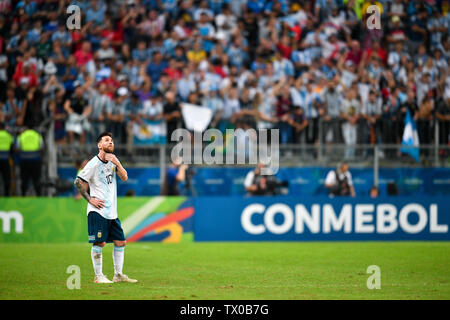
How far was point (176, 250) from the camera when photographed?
718 inches

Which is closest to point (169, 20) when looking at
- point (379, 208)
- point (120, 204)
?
point (120, 204)

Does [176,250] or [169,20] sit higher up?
[169,20]

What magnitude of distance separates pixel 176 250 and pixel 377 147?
640 centimetres

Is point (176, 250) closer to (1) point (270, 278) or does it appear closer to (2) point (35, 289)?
(1) point (270, 278)

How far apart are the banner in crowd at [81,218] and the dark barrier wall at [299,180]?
121 cm

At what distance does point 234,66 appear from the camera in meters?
24.2

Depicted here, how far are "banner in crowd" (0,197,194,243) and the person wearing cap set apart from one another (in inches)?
39.6

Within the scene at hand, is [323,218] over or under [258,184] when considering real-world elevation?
under

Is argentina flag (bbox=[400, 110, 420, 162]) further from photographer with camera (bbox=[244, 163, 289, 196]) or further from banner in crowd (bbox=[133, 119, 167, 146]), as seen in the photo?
banner in crowd (bbox=[133, 119, 167, 146])

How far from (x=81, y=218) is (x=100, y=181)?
833 centimetres

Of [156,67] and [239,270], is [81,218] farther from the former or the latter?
[239,270]

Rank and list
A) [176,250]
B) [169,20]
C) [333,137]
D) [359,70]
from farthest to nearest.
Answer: [169,20] < [359,70] < [333,137] < [176,250]

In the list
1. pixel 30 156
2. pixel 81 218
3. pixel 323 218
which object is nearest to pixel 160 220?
pixel 81 218

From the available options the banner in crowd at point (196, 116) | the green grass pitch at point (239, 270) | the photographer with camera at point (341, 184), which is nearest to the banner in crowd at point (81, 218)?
the green grass pitch at point (239, 270)
